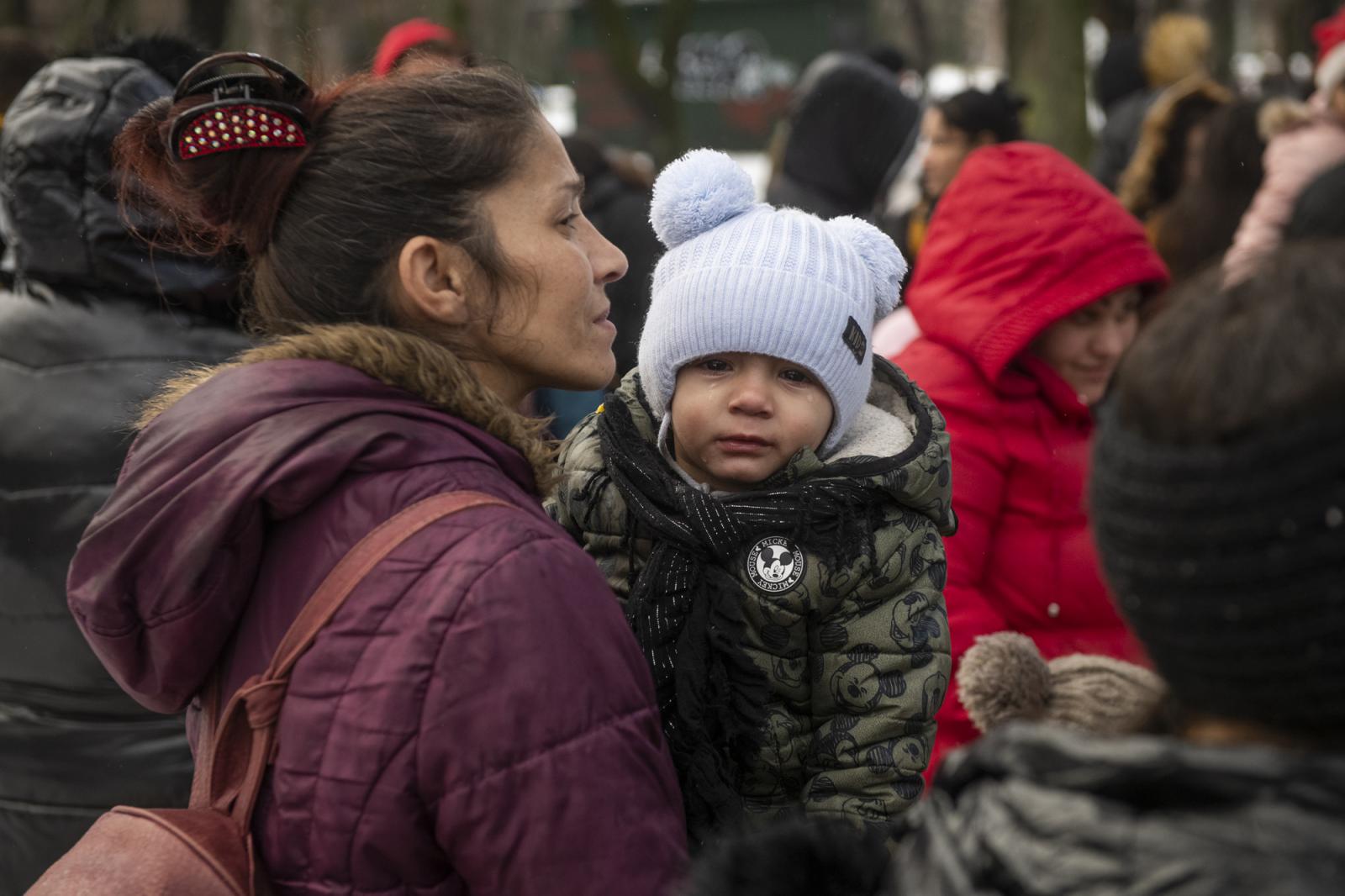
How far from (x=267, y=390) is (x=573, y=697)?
58 centimetres

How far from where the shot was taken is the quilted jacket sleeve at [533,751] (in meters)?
1.71

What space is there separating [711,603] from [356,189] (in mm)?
890

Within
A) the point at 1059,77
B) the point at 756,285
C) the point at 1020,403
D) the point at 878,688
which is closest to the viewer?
the point at 878,688

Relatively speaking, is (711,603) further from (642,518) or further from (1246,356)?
(1246,356)

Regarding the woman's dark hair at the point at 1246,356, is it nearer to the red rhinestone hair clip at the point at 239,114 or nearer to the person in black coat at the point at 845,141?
the red rhinestone hair clip at the point at 239,114

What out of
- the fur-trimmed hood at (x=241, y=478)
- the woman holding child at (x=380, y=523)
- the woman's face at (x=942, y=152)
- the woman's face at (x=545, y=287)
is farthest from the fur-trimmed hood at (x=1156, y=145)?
the fur-trimmed hood at (x=241, y=478)

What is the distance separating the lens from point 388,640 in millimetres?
1738

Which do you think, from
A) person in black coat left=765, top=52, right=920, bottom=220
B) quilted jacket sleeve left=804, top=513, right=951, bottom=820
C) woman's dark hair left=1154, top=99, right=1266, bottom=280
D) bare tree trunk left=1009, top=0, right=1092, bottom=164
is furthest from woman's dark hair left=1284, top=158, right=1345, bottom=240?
bare tree trunk left=1009, top=0, right=1092, bottom=164

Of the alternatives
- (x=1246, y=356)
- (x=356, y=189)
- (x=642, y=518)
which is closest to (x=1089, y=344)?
(x=642, y=518)

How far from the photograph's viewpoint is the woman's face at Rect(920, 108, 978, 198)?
6.39 m

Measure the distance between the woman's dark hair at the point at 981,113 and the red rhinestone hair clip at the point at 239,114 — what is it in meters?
4.70

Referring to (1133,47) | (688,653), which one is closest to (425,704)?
(688,653)

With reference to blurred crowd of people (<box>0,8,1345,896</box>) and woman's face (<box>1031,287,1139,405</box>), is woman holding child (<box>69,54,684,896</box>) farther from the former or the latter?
woman's face (<box>1031,287,1139,405</box>)

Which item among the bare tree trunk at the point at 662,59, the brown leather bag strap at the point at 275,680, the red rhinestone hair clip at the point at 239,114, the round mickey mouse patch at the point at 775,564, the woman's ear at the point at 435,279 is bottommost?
the bare tree trunk at the point at 662,59
